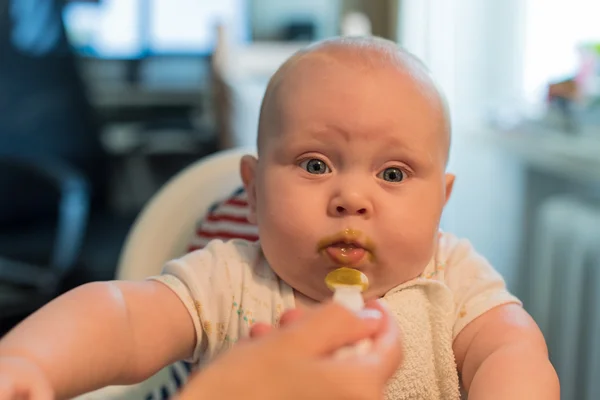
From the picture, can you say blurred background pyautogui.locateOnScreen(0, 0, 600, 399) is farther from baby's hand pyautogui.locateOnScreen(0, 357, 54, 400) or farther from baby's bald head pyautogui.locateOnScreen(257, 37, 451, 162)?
baby's hand pyautogui.locateOnScreen(0, 357, 54, 400)

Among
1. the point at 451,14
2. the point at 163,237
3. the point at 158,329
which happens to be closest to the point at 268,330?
the point at 158,329

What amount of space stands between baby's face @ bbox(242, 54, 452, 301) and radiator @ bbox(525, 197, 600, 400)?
0.84 meters

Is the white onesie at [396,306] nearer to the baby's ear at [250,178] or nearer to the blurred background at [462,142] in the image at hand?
the baby's ear at [250,178]

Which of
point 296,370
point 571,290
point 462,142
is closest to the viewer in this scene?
point 296,370

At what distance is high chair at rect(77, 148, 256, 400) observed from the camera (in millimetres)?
797

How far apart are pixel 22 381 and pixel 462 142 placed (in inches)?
61.7

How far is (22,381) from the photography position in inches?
17.3

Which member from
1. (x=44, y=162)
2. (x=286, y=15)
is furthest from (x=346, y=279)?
(x=286, y=15)

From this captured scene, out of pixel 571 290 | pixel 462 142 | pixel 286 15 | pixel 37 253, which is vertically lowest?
pixel 37 253

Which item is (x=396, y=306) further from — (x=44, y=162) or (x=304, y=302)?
(x=44, y=162)

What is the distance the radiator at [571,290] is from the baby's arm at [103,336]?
93 centimetres

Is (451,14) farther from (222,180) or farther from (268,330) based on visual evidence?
(268,330)

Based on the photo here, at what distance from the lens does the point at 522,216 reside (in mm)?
1788

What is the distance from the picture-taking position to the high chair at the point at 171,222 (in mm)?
797
